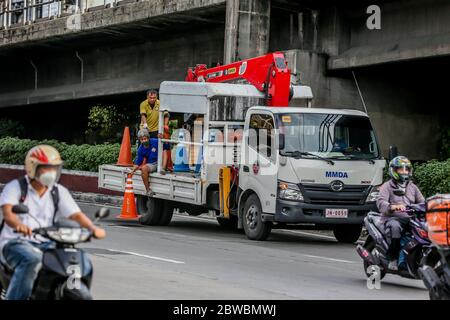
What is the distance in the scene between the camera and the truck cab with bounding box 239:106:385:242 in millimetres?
17297

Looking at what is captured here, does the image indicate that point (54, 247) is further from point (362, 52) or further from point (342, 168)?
point (362, 52)

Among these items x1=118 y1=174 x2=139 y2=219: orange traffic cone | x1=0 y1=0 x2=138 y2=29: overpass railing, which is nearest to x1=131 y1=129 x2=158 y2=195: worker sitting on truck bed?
x1=118 y1=174 x2=139 y2=219: orange traffic cone

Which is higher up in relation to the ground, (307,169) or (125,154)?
(125,154)

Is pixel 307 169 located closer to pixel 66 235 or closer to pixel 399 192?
pixel 399 192

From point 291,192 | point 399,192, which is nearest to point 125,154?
point 291,192

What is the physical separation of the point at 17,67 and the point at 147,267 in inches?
1119

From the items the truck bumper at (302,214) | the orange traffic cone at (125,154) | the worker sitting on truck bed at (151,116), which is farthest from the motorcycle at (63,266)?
the orange traffic cone at (125,154)

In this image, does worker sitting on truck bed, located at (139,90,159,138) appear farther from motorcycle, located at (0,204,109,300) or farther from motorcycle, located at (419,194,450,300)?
motorcycle, located at (0,204,109,300)

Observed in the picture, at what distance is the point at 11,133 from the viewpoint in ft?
135

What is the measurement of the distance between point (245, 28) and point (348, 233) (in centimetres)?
799

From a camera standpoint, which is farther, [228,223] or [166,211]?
[228,223]

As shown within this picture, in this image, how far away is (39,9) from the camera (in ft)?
118

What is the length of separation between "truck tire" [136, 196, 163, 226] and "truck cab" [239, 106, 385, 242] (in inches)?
120
